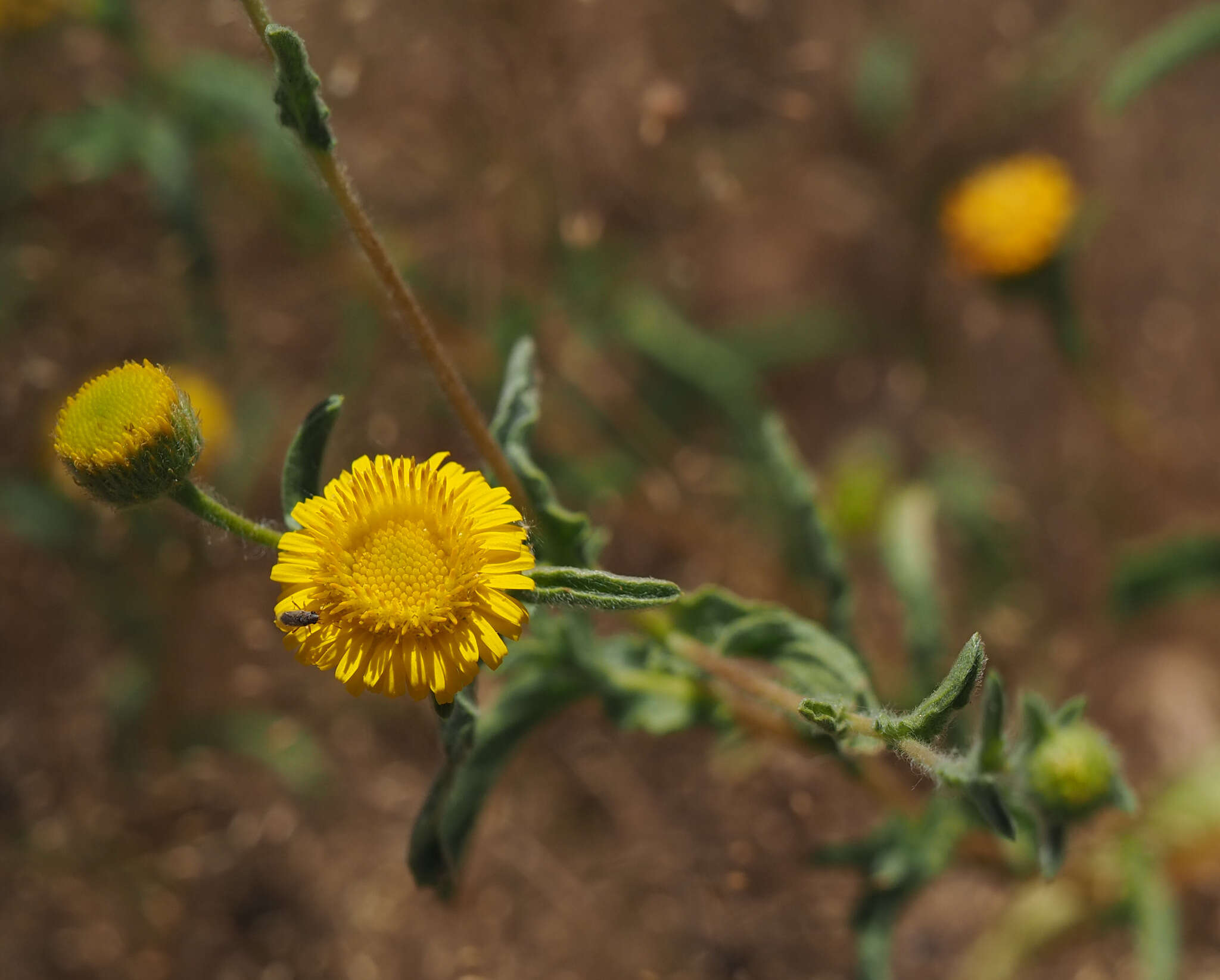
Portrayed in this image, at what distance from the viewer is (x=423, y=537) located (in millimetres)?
1585

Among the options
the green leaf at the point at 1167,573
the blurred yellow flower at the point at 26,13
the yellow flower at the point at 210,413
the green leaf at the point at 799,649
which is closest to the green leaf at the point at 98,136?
the blurred yellow flower at the point at 26,13

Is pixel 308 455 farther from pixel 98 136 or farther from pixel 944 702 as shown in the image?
pixel 98 136

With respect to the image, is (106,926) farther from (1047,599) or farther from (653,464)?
(1047,599)

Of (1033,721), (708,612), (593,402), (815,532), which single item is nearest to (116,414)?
(708,612)

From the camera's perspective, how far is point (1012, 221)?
323cm

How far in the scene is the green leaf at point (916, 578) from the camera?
102 inches

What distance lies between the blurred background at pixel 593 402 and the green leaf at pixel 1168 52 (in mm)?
631

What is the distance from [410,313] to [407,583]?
1.56ft

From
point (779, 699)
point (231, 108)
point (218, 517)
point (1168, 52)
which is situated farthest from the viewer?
point (231, 108)

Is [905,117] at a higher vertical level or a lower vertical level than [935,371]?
higher

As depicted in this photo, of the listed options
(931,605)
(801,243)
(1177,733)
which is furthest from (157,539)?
(1177,733)

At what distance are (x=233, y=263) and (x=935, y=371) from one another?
2.60 m

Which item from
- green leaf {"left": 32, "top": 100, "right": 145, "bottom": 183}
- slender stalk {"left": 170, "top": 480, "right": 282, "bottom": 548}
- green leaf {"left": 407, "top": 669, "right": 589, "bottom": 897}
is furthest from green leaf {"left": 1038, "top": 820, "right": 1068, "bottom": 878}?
green leaf {"left": 32, "top": 100, "right": 145, "bottom": 183}

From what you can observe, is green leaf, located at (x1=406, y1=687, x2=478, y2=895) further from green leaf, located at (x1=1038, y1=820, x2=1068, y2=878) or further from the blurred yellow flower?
the blurred yellow flower
